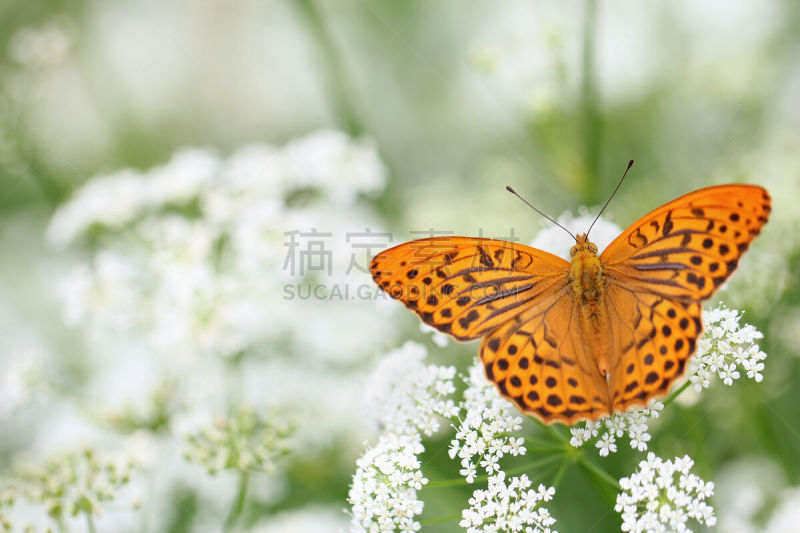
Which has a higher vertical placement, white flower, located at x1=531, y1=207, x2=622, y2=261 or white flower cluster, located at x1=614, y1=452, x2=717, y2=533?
white flower, located at x1=531, y1=207, x2=622, y2=261

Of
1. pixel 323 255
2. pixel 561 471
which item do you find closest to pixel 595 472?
pixel 561 471

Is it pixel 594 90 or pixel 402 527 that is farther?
pixel 594 90

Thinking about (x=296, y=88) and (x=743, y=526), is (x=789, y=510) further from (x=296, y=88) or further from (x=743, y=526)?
(x=296, y=88)

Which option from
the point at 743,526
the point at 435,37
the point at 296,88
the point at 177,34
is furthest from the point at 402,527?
the point at 177,34

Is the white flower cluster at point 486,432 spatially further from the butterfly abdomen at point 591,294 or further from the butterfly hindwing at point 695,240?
the butterfly hindwing at point 695,240

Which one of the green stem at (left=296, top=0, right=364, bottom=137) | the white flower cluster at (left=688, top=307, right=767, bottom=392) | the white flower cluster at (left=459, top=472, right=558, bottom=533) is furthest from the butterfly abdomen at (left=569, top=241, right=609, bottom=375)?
the green stem at (left=296, top=0, right=364, bottom=137)

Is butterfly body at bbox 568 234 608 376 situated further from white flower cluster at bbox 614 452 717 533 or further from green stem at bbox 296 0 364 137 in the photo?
green stem at bbox 296 0 364 137

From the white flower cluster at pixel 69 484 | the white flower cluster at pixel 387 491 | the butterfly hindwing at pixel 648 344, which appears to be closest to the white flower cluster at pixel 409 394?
the white flower cluster at pixel 387 491
